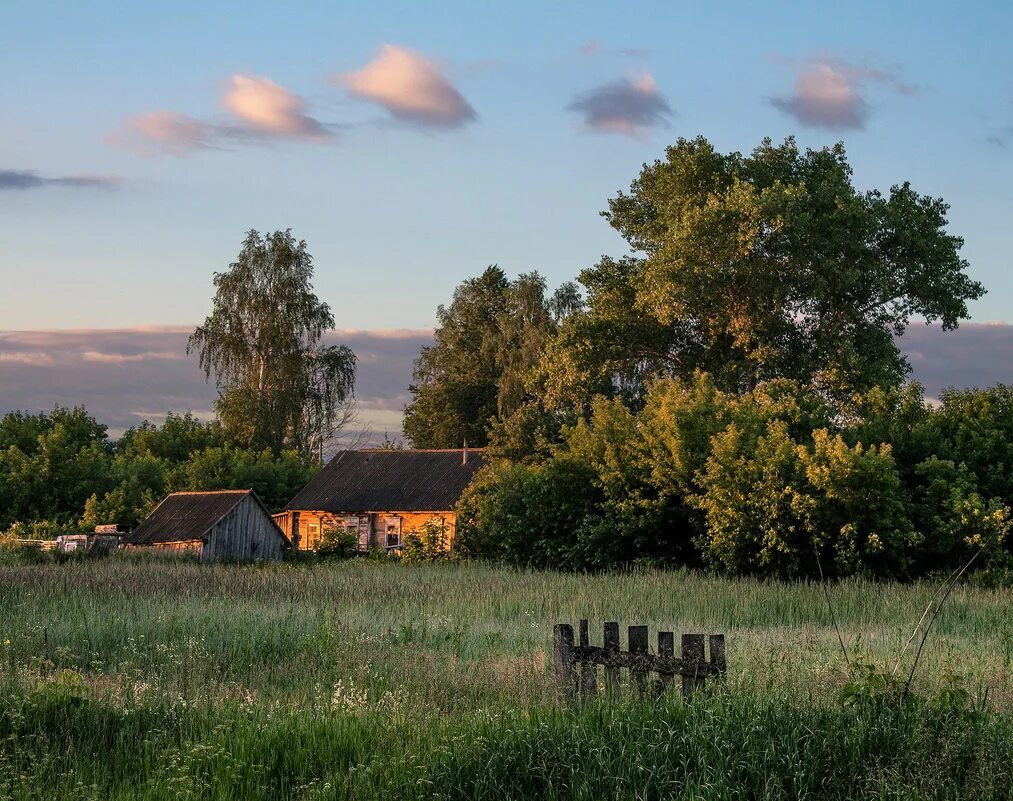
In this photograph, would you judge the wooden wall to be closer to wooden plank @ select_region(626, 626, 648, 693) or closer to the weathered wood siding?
the weathered wood siding

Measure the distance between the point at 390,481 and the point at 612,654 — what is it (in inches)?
1685

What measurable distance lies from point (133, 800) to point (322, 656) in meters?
6.32

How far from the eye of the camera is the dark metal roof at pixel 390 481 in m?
52.0

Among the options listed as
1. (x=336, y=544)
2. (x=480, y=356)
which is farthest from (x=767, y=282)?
(x=480, y=356)

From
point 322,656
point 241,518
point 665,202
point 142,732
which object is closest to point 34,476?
point 241,518

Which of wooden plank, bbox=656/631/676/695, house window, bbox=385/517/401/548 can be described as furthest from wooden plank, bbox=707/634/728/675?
house window, bbox=385/517/401/548

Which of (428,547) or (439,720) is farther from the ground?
(439,720)

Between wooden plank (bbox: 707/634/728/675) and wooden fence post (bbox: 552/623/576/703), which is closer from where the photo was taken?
wooden plank (bbox: 707/634/728/675)

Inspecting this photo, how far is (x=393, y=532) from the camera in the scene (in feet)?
173

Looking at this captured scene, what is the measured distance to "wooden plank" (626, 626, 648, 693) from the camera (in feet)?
36.3

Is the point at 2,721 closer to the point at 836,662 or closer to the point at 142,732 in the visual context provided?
the point at 142,732

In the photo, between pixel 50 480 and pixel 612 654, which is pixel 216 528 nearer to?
pixel 50 480

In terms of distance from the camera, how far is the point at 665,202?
44750 millimetres

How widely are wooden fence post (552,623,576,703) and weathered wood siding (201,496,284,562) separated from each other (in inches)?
1287
